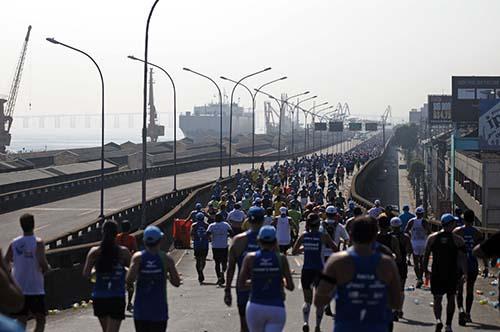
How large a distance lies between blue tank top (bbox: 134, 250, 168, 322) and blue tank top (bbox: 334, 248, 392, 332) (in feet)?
8.34

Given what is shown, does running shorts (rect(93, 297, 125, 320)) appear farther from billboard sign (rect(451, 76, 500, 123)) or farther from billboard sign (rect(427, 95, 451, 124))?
billboard sign (rect(427, 95, 451, 124))

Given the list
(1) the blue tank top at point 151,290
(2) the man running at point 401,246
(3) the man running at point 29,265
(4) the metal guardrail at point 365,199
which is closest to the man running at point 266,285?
(1) the blue tank top at point 151,290

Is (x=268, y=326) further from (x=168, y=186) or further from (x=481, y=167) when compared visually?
(x=168, y=186)

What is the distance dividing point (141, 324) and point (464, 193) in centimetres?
5704

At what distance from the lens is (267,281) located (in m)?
9.15

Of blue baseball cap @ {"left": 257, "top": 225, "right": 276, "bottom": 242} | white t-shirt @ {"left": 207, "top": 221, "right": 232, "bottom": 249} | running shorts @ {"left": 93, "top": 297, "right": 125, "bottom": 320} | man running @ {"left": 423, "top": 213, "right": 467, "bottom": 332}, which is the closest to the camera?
blue baseball cap @ {"left": 257, "top": 225, "right": 276, "bottom": 242}

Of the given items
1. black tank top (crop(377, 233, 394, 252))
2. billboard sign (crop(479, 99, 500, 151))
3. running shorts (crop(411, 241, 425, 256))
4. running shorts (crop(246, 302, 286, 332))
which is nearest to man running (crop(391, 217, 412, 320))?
black tank top (crop(377, 233, 394, 252))

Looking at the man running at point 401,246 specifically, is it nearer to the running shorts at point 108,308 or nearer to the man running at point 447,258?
the man running at point 447,258

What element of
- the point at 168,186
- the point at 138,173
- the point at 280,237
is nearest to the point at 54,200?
the point at 168,186

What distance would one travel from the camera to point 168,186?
7931cm

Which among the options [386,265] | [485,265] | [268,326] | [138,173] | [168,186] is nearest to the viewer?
[386,265]

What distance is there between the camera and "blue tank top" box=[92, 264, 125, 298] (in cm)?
1012

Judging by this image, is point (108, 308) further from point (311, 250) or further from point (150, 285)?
point (311, 250)

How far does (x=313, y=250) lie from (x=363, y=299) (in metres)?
5.64
